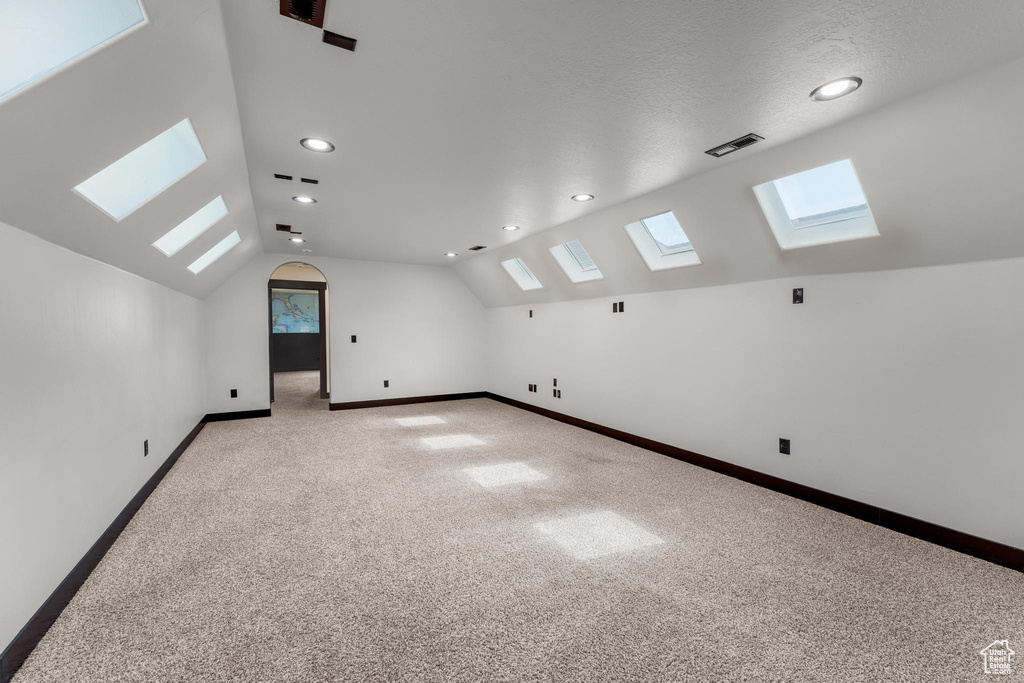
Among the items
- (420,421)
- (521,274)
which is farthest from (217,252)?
(521,274)

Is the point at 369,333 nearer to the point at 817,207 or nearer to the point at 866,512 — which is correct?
→ the point at 817,207

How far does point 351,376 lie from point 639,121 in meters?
6.05

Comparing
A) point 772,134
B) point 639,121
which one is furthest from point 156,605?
point 772,134

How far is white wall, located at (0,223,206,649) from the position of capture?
1717 millimetres

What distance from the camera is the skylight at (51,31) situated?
3.89ft

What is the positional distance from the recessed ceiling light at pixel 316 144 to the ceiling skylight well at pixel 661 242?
283 cm

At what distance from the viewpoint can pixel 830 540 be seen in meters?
2.72

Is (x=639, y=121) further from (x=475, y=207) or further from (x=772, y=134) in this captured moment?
(x=475, y=207)

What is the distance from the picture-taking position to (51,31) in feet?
4.09

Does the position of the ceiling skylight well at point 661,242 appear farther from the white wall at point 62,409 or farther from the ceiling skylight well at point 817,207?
the white wall at point 62,409

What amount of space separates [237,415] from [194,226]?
3602 millimetres

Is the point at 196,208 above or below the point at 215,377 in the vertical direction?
above

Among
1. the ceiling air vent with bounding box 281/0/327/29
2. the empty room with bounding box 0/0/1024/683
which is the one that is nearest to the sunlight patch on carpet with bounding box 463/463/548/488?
the empty room with bounding box 0/0/1024/683

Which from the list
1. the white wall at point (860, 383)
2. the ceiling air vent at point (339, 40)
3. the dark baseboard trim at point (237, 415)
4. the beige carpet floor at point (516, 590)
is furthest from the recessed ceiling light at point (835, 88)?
the dark baseboard trim at point (237, 415)
